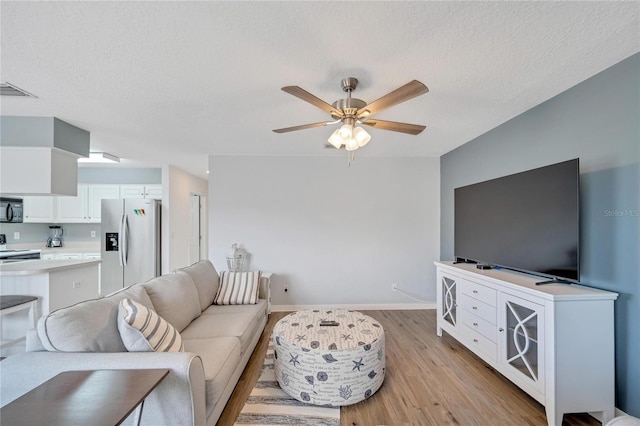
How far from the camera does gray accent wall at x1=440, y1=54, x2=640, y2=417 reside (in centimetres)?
179

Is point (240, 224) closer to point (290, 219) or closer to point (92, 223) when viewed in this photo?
point (290, 219)

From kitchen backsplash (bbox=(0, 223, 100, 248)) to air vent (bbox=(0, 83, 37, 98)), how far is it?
3.99m

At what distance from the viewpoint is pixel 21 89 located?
2.14 m

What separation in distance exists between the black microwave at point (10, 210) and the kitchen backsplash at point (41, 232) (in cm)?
29

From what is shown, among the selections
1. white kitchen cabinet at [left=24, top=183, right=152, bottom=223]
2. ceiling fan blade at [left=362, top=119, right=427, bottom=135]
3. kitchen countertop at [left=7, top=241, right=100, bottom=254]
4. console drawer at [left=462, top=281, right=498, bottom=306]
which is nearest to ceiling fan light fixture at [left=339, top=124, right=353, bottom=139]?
ceiling fan blade at [left=362, top=119, right=427, bottom=135]

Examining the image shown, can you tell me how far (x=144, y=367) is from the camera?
4.56 feet

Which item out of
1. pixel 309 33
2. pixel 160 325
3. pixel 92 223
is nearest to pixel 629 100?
pixel 309 33

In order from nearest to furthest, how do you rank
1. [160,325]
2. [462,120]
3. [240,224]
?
[160,325] < [462,120] < [240,224]

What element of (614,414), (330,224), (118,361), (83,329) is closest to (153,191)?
(330,224)

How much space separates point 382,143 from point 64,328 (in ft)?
11.5

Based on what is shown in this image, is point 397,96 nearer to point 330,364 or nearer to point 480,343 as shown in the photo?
point 330,364

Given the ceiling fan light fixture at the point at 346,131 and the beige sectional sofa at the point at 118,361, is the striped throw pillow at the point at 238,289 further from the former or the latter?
the ceiling fan light fixture at the point at 346,131

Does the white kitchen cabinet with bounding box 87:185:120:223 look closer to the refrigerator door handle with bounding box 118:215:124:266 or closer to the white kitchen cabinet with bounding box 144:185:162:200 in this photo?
the white kitchen cabinet with bounding box 144:185:162:200

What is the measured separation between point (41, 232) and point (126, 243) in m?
2.03
